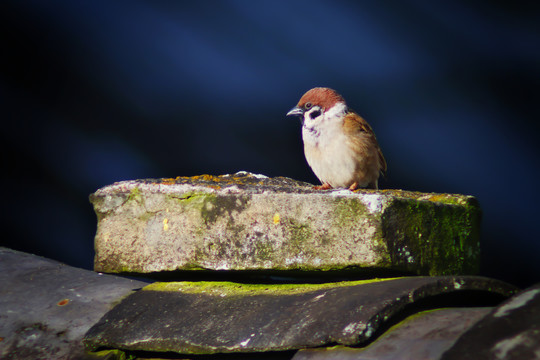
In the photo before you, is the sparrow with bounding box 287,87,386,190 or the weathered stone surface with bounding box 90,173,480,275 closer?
the weathered stone surface with bounding box 90,173,480,275

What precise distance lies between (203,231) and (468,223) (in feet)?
3.51

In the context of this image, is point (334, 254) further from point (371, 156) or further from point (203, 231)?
point (371, 156)

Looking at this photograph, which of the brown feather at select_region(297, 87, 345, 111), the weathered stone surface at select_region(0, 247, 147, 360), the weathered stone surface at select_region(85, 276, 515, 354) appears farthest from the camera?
the brown feather at select_region(297, 87, 345, 111)

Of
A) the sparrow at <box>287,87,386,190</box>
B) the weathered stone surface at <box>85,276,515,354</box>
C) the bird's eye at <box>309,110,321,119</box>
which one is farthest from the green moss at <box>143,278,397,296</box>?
the bird's eye at <box>309,110,321,119</box>

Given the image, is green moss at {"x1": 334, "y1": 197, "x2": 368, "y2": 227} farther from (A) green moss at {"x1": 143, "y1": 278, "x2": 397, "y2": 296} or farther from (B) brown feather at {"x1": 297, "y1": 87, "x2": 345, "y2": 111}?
(B) brown feather at {"x1": 297, "y1": 87, "x2": 345, "y2": 111}

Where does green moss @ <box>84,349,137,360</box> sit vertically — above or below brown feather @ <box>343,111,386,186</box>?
below

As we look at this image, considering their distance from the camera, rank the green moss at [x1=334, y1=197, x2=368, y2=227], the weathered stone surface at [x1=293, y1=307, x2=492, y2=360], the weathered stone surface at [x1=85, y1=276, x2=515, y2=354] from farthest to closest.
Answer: the green moss at [x1=334, y1=197, x2=368, y2=227], the weathered stone surface at [x1=85, y1=276, x2=515, y2=354], the weathered stone surface at [x1=293, y1=307, x2=492, y2=360]

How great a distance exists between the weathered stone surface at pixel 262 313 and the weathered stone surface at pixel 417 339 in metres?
0.03

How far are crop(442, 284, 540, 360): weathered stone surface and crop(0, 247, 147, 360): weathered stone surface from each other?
1300mm

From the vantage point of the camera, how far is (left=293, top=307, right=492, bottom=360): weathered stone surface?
1555mm

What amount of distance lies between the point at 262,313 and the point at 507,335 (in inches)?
32.4

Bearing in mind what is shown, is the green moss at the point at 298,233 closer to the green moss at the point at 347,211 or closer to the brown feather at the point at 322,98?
the green moss at the point at 347,211

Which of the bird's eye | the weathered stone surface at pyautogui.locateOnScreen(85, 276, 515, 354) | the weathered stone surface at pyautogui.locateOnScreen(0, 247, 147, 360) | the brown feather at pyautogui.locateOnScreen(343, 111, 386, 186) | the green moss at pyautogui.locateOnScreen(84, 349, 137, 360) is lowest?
the green moss at pyautogui.locateOnScreen(84, 349, 137, 360)

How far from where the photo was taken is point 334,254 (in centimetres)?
217
